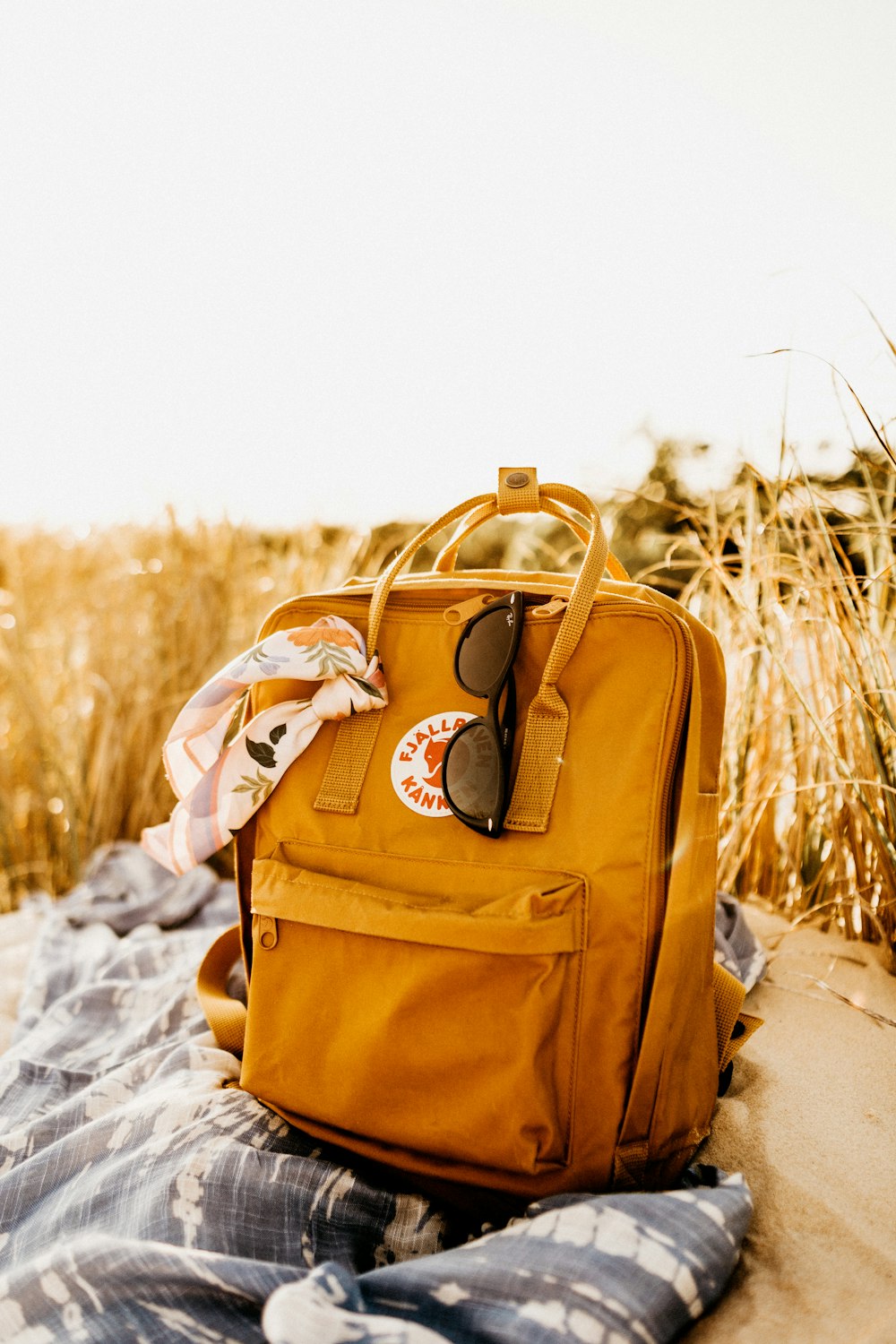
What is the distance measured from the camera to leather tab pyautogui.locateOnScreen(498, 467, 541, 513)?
4.89ft

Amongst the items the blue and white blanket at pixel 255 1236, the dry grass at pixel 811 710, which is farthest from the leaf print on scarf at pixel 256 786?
the dry grass at pixel 811 710

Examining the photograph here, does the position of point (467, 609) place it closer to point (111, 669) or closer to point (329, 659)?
point (329, 659)

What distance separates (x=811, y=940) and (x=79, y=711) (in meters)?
2.76

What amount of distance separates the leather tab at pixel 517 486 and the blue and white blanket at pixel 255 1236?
1.05 m

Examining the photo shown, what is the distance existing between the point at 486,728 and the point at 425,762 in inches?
5.7

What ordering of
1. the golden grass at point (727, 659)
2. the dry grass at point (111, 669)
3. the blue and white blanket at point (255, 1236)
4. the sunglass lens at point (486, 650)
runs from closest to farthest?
the blue and white blanket at point (255, 1236) → the sunglass lens at point (486, 650) → the golden grass at point (727, 659) → the dry grass at point (111, 669)

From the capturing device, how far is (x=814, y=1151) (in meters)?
1.28

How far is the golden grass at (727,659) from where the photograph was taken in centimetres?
174

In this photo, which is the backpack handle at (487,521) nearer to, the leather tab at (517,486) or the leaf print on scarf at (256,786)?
the leather tab at (517,486)

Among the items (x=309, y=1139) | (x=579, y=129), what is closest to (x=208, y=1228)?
(x=309, y=1139)

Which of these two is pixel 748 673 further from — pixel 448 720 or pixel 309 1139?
pixel 309 1139

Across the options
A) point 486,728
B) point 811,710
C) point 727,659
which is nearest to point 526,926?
point 486,728

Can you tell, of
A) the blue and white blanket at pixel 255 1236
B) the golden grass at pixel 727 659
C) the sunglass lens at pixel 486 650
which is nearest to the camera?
the blue and white blanket at pixel 255 1236

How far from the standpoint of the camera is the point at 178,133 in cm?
505
